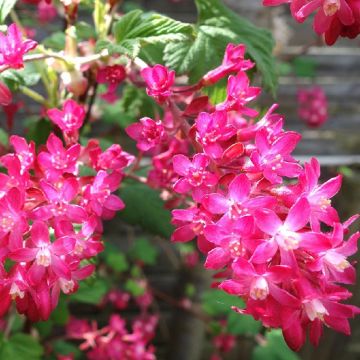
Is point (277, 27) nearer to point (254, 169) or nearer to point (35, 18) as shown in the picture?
point (35, 18)

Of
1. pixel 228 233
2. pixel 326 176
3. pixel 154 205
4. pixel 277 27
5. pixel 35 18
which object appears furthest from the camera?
pixel 277 27

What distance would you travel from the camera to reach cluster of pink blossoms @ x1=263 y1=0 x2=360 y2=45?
2.32 ft

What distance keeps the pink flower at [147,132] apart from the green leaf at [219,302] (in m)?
0.30

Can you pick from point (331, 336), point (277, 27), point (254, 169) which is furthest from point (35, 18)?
point (254, 169)

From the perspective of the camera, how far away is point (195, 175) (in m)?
0.72

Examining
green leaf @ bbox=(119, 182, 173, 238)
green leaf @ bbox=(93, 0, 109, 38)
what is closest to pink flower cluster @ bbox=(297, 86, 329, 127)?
green leaf @ bbox=(119, 182, 173, 238)

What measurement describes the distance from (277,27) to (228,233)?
6.74 feet

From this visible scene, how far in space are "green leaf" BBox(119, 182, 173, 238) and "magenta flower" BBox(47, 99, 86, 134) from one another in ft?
1.48

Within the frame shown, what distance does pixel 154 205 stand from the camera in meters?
1.31

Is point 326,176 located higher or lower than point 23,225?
lower

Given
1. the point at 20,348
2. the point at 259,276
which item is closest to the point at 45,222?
the point at 259,276

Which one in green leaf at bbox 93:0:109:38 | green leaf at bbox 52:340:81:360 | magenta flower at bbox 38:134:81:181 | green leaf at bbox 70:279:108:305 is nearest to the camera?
magenta flower at bbox 38:134:81:181

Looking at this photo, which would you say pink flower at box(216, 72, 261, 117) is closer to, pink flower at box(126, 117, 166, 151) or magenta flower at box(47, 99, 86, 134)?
pink flower at box(126, 117, 166, 151)

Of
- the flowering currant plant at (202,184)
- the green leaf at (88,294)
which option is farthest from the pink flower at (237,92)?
the green leaf at (88,294)
